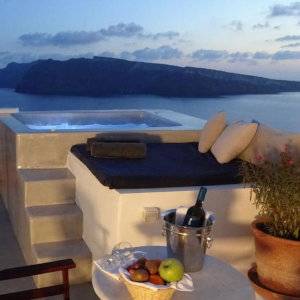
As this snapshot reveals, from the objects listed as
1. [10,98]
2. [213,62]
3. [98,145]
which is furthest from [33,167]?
[213,62]

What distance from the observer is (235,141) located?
3.42 m

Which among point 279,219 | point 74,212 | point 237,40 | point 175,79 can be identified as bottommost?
point 74,212

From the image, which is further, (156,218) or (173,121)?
(173,121)

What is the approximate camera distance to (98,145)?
3.61 metres

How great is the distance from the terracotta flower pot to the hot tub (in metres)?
2.85

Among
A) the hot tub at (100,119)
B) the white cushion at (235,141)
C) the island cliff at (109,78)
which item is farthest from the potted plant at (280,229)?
the island cliff at (109,78)

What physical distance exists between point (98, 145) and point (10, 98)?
4.11m

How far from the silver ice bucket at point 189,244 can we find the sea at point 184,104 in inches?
90.9

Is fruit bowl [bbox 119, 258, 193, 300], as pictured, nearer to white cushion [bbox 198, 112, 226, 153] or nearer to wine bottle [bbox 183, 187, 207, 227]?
wine bottle [bbox 183, 187, 207, 227]

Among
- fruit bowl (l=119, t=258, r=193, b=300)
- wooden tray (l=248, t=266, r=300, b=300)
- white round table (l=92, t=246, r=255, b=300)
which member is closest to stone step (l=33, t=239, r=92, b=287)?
wooden tray (l=248, t=266, r=300, b=300)

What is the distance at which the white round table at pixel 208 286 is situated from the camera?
1.59m

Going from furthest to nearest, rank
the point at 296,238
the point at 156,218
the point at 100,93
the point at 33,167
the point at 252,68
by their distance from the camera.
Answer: the point at 100,93, the point at 252,68, the point at 33,167, the point at 156,218, the point at 296,238

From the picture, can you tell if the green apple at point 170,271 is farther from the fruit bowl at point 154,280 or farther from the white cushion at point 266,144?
the white cushion at point 266,144

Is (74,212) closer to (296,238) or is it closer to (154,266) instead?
(296,238)
